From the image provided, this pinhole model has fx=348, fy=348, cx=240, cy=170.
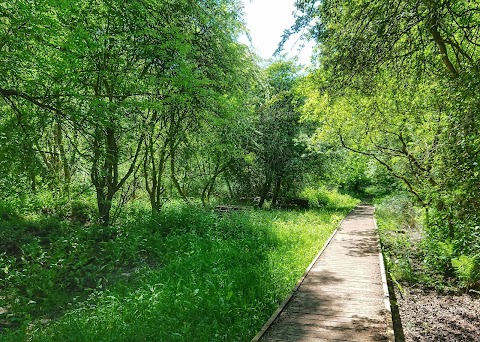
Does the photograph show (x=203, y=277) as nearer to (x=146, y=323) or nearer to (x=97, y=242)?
(x=146, y=323)

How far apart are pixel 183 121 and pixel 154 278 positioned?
7.60m

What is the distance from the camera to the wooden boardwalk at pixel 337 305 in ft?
15.8

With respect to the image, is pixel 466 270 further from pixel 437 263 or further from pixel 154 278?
pixel 154 278

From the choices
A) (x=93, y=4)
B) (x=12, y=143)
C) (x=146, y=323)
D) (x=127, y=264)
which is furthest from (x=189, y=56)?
(x=146, y=323)

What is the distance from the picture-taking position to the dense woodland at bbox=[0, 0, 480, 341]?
550 cm

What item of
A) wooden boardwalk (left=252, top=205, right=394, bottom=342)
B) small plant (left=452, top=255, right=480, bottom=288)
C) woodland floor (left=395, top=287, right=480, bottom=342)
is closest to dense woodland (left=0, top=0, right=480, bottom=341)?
small plant (left=452, top=255, right=480, bottom=288)

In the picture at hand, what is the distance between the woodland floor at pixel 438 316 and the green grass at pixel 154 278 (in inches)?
95.2

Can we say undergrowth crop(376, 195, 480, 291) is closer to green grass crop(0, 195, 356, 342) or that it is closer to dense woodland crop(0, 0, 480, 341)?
dense woodland crop(0, 0, 480, 341)

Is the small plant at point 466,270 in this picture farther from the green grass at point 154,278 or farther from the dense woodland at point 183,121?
the green grass at point 154,278

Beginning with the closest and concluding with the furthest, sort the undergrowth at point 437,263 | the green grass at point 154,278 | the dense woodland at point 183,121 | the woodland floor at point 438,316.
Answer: the green grass at point 154,278 < the dense woodland at point 183,121 < the woodland floor at point 438,316 < the undergrowth at point 437,263

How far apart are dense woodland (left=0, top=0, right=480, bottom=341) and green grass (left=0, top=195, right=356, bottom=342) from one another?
7 cm

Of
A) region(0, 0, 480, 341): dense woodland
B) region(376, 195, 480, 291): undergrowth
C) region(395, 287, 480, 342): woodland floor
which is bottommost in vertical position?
region(395, 287, 480, 342): woodland floor

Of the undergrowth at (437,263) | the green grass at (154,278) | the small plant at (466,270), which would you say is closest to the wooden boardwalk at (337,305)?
the green grass at (154,278)

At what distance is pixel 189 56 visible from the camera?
35.1ft
